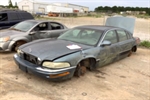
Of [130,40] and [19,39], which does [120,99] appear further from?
[19,39]

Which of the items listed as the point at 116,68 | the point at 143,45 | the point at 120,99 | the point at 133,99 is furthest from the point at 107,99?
the point at 143,45

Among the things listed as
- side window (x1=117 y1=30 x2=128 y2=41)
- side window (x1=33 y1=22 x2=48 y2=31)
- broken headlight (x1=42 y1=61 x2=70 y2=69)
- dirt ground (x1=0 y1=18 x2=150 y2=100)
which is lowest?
dirt ground (x1=0 y1=18 x2=150 y2=100)

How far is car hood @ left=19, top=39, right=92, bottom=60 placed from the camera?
3723 mm

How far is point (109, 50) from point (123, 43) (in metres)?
0.96

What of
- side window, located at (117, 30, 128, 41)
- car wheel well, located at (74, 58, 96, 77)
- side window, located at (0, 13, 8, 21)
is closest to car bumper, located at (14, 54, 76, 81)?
car wheel well, located at (74, 58, 96, 77)

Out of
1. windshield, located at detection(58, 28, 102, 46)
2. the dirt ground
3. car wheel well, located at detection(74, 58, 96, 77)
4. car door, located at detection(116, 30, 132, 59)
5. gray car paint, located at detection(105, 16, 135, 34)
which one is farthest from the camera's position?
gray car paint, located at detection(105, 16, 135, 34)

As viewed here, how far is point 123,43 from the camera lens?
5.57 meters

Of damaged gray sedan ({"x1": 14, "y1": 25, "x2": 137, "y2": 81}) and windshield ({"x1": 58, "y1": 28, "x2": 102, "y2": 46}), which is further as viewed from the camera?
windshield ({"x1": 58, "y1": 28, "x2": 102, "y2": 46})

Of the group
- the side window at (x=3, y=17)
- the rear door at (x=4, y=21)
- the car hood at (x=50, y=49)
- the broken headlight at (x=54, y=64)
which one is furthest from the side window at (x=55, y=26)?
the broken headlight at (x=54, y=64)

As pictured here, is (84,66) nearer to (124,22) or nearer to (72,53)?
(72,53)

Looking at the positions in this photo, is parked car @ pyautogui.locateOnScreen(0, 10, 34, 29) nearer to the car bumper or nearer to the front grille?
the front grille

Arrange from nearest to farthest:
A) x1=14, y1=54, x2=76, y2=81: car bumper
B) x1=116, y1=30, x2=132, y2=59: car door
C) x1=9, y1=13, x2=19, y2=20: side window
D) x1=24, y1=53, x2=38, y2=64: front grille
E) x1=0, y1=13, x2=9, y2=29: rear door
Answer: x1=14, y1=54, x2=76, y2=81: car bumper, x1=24, y1=53, x2=38, y2=64: front grille, x1=116, y1=30, x2=132, y2=59: car door, x1=0, y1=13, x2=9, y2=29: rear door, x1=9, y1=13, x2=19, y2=20: side window

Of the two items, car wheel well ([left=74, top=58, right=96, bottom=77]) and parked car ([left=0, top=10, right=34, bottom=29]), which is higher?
parked car ([left=0, top=10, right=34, bottom=29])

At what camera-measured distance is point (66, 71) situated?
367 centimetres
